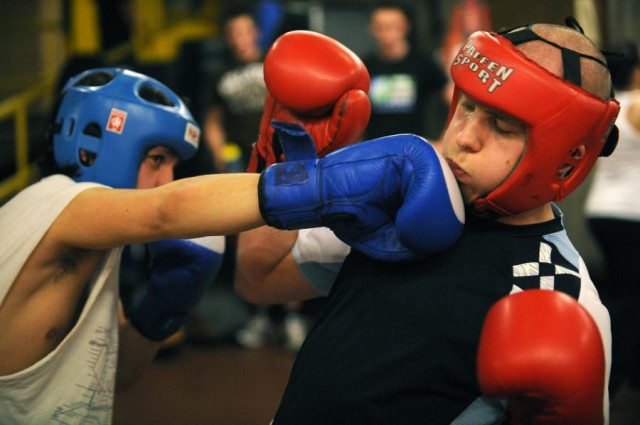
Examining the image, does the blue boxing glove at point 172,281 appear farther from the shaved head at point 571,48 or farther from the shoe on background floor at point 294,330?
the shoe on background floor at point 294,330

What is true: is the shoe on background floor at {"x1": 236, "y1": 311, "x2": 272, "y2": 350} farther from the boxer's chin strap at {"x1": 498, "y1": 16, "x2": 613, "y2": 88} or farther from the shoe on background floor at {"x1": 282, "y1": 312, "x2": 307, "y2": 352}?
the boxer's chin strap at {"x1": 498, "y1": 16, "x2": 613, "y2": 88}

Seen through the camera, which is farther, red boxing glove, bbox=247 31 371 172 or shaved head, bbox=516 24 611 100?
red boxing glove, bbox=247 31 371 172

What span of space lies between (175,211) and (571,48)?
0.79 meters

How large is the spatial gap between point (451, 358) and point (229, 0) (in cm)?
698

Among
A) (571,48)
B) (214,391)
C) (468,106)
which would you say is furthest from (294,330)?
(571,48)

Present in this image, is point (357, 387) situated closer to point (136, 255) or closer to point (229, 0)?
point (136, 255)

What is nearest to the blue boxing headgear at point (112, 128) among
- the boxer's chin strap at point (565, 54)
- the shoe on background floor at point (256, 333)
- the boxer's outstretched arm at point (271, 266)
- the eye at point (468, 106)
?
the boxer's outstretched arm at point (271, 266)

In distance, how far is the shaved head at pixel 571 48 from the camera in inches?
51.9

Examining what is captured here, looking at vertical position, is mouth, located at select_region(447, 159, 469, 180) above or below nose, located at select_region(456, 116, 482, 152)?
below

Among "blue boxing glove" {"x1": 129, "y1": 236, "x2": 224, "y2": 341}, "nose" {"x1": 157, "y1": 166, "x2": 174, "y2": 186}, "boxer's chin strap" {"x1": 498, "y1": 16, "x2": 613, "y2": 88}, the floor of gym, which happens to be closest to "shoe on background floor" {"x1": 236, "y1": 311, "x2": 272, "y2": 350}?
the floor of gym

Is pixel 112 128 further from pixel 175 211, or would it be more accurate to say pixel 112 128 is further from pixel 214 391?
pixel 214 391

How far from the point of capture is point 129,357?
1.96m

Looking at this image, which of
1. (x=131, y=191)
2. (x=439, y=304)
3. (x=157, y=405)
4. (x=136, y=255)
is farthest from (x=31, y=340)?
(x=136, y=255)

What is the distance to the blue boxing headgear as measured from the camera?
1700 millimetres
